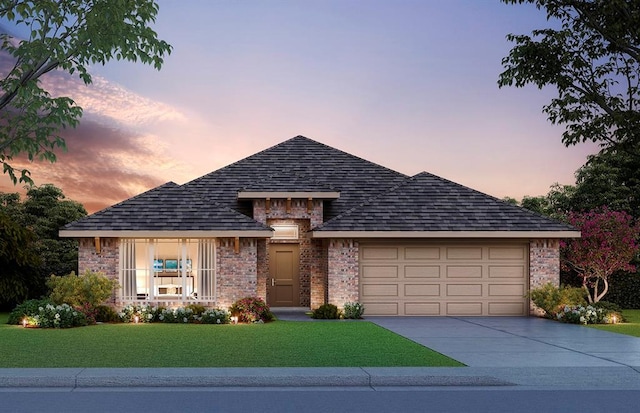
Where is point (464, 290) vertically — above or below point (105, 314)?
above

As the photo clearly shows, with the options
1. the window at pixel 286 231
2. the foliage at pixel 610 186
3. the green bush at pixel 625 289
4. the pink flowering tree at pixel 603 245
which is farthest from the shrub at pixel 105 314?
the foliage at pixel 610 186

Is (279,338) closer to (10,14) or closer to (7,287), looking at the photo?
(10,14)

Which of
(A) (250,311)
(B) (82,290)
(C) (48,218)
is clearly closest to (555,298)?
(A) (250,311)

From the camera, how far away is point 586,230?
26.9 metres

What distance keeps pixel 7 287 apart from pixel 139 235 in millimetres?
8692

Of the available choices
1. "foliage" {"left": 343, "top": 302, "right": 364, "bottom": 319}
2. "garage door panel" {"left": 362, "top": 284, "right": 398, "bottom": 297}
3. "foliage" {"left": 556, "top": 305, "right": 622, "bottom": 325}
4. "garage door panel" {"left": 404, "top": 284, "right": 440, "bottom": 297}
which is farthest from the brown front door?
"foliage" {"left": 556, "top": 305, "right": 622, "bottom": 325}

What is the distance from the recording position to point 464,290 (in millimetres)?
25609

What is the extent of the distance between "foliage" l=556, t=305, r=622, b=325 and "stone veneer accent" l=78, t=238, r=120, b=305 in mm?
13931

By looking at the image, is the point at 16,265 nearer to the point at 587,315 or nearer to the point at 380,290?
the point at 380,290

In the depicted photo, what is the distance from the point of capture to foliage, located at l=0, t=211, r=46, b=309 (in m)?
29.8

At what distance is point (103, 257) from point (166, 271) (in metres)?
2.03

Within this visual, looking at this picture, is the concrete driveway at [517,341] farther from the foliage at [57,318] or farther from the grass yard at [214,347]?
the foliage at [57,318]

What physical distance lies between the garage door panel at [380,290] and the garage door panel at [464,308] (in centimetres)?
188

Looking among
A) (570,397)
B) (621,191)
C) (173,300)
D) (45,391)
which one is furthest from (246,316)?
(621,191)
